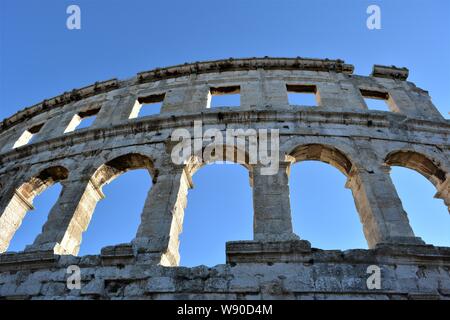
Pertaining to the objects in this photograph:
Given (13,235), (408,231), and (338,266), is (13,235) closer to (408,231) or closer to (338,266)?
(338,266)

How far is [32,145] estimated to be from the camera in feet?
30.5

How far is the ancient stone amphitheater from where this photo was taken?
16.9ft

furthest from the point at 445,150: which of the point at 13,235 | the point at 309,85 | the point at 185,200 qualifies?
the point at 13,235

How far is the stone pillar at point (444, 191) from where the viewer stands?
23.4 feet

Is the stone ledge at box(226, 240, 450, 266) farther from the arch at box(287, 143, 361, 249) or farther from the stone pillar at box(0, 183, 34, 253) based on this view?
the stone pillar at box(0, 183, 34, 253)

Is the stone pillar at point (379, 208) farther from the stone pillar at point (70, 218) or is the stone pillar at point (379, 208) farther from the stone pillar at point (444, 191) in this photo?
the stone pillar at point (70, 218)

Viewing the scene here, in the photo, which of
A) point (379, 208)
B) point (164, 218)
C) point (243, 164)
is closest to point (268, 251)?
point (164, 218)

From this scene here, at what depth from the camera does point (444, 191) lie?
7.25m

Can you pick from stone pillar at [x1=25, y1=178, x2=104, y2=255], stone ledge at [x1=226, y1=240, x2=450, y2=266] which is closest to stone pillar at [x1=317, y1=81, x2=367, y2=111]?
stone ledge at [x1=226, y1=240, x2=450, y2=266]

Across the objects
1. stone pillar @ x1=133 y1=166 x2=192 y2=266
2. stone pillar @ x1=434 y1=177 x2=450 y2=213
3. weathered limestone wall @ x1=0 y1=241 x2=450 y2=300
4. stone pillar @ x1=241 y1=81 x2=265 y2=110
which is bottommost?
weathered limestone wall @ x1=0 y1=241 x2=450 y2=300

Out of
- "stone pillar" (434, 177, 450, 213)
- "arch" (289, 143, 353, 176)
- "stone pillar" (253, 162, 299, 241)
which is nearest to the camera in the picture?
"stone pillar" (253, 162, 299, 241)

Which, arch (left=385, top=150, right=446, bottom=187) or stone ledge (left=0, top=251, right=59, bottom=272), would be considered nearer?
stone ledge (left=0, top=251, right=59, bottom=272)

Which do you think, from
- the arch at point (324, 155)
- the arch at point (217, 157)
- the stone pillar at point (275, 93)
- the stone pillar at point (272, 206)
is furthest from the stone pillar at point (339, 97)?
the stone pillar at point (272, 206)

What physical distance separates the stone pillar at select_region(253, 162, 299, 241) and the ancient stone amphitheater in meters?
0.02
